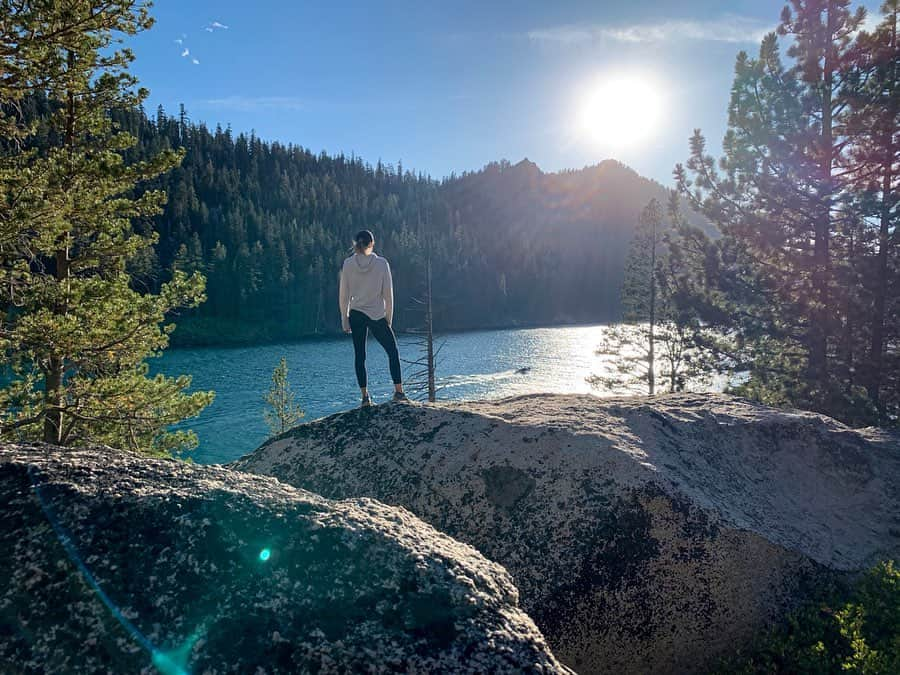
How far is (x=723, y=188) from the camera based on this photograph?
14.3 m

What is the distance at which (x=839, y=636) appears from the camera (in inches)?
161

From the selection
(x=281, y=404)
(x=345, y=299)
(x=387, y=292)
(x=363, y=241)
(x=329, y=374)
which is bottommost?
(x=329, y=374)

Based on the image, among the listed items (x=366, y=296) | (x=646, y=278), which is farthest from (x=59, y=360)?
(x=646, y=278)

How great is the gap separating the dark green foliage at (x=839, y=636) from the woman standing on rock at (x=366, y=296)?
475cm

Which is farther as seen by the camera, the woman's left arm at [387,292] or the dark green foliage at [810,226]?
the dark green foliage at [810,226]

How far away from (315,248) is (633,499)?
110m

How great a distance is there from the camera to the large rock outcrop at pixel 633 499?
4.23 metres

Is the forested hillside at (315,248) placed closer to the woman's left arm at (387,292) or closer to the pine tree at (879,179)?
the pine tree at (879,179)

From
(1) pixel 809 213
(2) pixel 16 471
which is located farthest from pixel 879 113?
(2) pixel 16 471

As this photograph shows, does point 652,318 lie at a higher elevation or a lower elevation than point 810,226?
lower

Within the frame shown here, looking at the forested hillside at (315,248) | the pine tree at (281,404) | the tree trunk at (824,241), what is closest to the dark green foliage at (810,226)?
the tree trunk at (824,241)

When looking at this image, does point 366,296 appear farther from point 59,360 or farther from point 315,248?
point 315,248

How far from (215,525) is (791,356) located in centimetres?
1522

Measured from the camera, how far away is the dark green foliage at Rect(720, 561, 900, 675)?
3648mm
